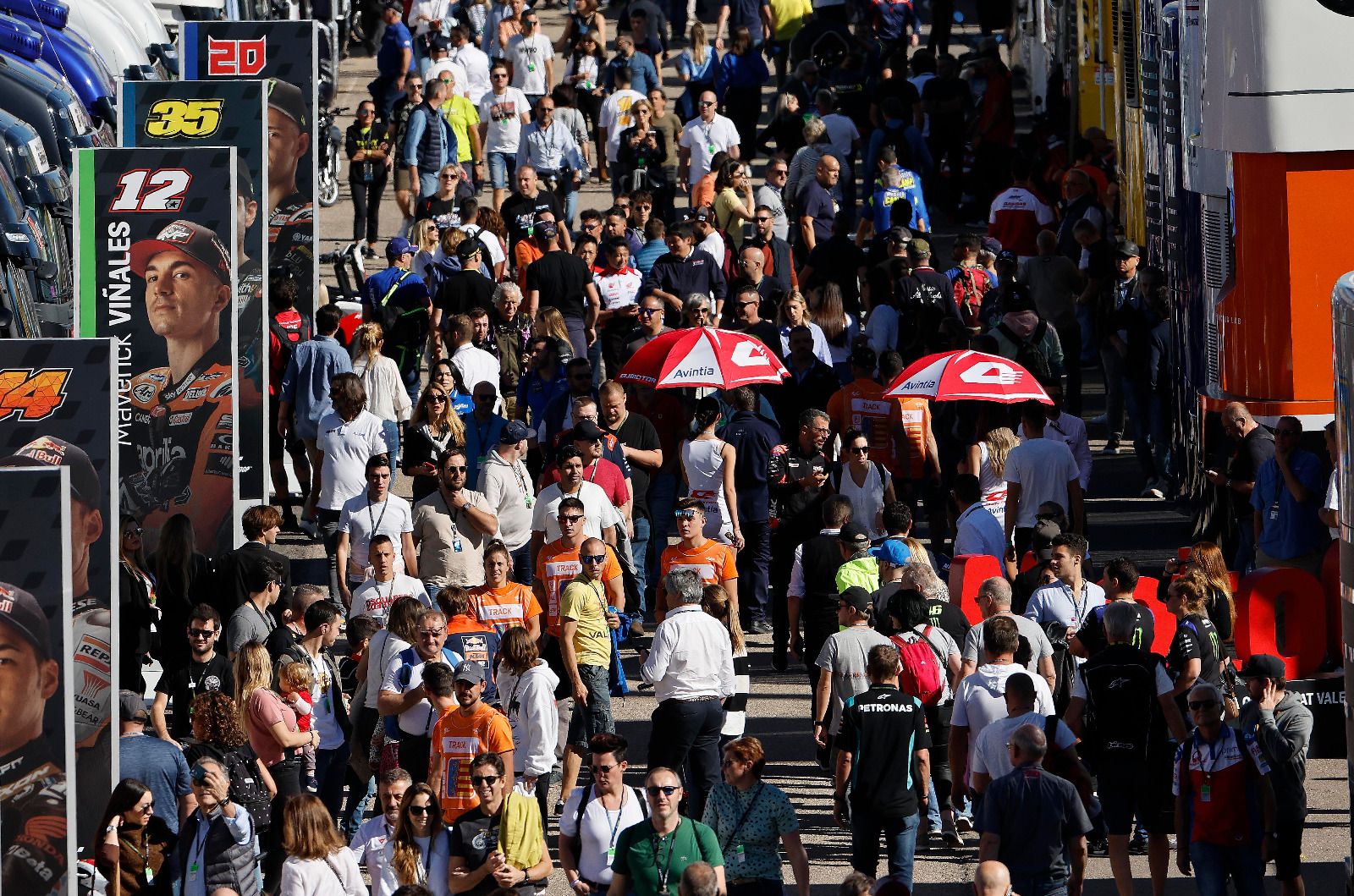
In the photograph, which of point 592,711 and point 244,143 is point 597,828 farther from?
point 244,143

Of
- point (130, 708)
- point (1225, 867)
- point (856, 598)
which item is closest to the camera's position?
point (1225, 867)

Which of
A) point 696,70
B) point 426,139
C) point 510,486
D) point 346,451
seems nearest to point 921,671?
point 510,486

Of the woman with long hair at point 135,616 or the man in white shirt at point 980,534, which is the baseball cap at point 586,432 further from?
the woman with long hair at point 135,616

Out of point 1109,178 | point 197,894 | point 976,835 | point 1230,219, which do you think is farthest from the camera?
point 1109,178

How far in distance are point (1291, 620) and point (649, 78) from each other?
46.4 ft

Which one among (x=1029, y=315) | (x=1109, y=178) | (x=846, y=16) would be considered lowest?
(x=1029, y=315)

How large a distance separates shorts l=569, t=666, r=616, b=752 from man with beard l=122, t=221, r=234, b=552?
3.33 meters

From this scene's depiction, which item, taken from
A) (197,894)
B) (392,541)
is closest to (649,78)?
(392,541)

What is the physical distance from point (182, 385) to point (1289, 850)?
7.18 metres

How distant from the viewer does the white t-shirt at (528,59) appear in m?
Answer: 27.5

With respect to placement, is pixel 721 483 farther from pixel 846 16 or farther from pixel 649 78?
pixel 846 16

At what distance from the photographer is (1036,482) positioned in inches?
599

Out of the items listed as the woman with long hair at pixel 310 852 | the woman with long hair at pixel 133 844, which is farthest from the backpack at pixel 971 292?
the woman with long hair at pixel 310 852

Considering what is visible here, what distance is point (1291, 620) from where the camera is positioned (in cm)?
1369
